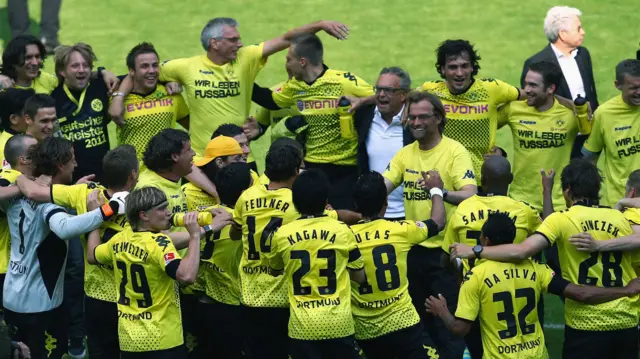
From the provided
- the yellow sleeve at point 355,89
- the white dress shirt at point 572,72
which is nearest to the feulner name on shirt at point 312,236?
the yellow sleeve at point 355,89

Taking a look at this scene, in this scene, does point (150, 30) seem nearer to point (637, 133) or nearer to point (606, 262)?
point (637, 133)

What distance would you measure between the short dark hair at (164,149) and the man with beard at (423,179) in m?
1.74

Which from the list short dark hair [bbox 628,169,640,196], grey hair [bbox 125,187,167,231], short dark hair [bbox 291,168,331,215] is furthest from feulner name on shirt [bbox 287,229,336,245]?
short dark hair [bbox 628,169,640,196]

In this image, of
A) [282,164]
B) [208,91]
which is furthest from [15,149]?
[208,91]

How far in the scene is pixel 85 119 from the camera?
9.96 m

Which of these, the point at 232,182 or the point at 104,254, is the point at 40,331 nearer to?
the point at 104,254

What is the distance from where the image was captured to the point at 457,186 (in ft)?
28.0

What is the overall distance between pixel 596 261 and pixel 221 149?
283 centimetres

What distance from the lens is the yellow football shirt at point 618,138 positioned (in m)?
9.56

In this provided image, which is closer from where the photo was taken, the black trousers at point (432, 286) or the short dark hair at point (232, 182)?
the short dark hair at point (232, 182)

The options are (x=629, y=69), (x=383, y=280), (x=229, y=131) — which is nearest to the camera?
(x=383, y=280)

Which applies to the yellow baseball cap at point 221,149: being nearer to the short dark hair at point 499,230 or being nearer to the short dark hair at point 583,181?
the short dark hair at point 499,230

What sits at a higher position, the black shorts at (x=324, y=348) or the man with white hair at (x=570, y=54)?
the man with white hair at (x=570, y=54)

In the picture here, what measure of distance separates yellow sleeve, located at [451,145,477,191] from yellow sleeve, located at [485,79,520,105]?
3.60 ft
